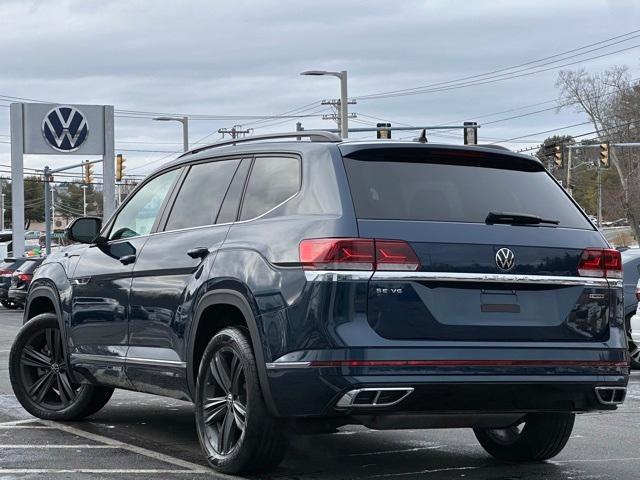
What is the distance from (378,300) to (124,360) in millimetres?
2481

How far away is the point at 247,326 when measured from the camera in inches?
267

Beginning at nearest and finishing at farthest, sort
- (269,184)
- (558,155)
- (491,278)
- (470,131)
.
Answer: (491,278), (269,184), (558,155), (470,131)

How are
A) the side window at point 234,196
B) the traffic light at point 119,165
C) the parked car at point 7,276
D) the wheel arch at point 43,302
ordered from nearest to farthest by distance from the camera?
the side window at point 234,196 < the wheel arch at point 43,302 < the parked car at point 7,276 < the traffic light at point 119,165

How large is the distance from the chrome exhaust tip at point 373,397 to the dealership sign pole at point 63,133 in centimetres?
3732

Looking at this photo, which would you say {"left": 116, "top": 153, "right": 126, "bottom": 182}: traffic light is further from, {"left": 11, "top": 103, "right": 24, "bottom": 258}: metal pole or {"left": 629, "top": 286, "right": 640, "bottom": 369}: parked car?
{"left": 629, "top": 286, "right": 640, "bottom": 369}: parked car

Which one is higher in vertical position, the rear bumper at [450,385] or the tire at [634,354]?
the rear bumper at [450,385]

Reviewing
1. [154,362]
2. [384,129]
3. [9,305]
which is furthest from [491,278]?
[384,129]

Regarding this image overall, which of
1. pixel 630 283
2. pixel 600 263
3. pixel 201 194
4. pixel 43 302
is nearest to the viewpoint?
pixel 600 263

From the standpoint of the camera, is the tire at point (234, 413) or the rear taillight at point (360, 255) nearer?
the rear taillight at point (360, 255)

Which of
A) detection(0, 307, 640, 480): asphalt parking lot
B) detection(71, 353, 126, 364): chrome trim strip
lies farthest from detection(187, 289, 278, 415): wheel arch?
detection(71, 353, 126, 364): chrome trim strip

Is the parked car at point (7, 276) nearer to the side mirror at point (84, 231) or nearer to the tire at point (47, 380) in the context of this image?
the tire at point (47, 380)

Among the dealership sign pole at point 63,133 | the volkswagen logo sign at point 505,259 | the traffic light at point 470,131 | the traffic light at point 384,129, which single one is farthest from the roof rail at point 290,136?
the dealership sign pole at point 63,133

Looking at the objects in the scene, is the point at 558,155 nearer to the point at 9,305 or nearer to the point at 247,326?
the point at 9,305

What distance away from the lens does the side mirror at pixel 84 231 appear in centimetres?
899
